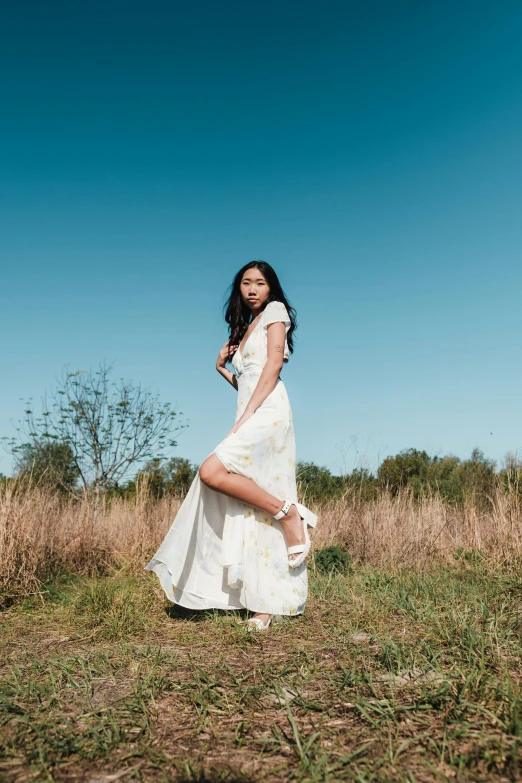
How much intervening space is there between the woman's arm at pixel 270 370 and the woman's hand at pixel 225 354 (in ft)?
1.49

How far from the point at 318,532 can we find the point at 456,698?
5051 millimetres

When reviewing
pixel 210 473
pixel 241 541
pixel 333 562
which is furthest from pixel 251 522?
pixel 333 562

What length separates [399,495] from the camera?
7062 mm

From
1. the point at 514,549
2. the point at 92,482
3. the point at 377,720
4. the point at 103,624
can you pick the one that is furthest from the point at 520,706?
the point at 92,482

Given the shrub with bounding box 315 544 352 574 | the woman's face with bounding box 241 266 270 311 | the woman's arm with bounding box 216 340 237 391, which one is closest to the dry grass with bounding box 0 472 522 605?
the shrub with bounding box 315 544 352 574

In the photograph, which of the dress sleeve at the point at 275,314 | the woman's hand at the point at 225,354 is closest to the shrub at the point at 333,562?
the woman's hand at the point at 225,354

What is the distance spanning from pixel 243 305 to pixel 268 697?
259cm

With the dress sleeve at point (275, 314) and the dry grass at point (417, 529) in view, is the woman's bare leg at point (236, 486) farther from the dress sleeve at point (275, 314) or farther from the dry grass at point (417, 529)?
the dry grass at point (417, 529)

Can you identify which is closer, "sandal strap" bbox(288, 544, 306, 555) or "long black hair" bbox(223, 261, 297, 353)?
"sandal strap" bbox(288, 544, 306, 555)

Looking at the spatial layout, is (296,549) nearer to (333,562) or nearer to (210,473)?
(210,473)

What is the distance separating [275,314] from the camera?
3650 millimetres

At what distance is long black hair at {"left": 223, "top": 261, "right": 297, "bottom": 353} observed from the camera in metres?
3.85

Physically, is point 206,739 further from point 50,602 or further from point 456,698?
point 50,602

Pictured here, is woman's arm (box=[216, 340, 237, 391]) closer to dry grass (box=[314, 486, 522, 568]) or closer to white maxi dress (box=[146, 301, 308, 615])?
white maxi dress (box=[146, 301, 308, 615])
